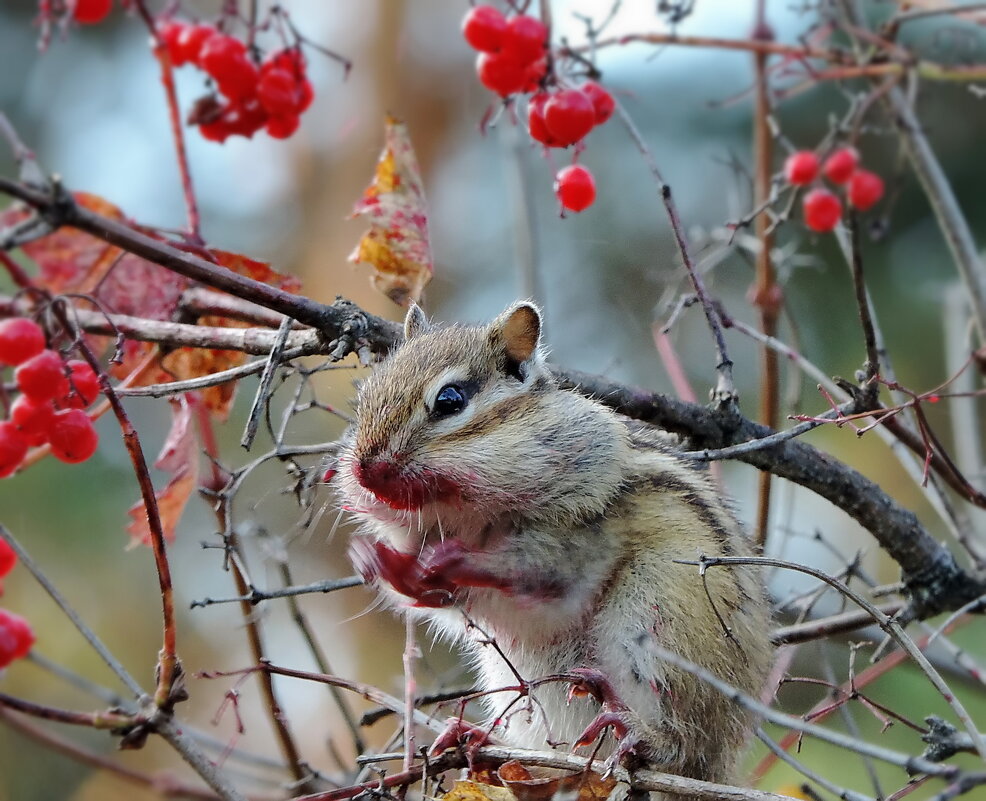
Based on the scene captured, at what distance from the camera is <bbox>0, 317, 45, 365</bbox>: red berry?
1804 millimetres

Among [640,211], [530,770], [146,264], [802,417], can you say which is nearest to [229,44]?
[146,264]

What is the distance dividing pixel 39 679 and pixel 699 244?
3933 mm

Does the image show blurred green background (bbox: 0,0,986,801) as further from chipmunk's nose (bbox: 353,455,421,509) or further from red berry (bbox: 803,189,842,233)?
chipmunk's nose (bbox: 353,455,421,509)

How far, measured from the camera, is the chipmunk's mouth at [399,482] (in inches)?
82.6

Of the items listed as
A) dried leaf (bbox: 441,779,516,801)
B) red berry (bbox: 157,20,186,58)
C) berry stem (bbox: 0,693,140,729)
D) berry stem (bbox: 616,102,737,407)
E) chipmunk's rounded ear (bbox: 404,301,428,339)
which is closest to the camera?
berry stem (bbox: 0,693,140,729)

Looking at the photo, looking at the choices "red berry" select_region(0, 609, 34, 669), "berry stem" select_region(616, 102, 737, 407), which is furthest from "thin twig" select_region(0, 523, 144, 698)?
"berry stem" select_region(616, 102, 737, 407)

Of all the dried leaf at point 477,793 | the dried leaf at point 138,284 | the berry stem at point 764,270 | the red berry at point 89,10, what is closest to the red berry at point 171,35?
the red berry at point 89,10

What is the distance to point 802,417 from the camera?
1866mm

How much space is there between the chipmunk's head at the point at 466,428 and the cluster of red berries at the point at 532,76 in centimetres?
29

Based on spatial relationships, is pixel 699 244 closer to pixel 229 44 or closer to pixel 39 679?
pixel 229 44

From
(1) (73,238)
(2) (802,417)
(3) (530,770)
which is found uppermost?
(1) (73,238)

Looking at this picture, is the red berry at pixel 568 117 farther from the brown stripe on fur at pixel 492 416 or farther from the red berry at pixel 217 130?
the red berry at pixel 217 130

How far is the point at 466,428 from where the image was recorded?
2.23m

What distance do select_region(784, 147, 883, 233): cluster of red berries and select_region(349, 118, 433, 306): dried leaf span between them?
105 centimetres
